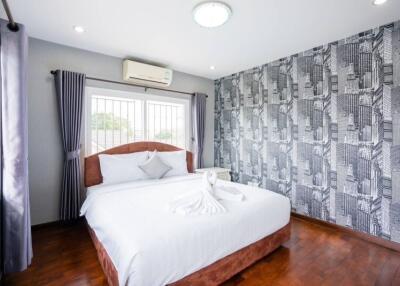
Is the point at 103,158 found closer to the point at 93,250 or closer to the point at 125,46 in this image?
the point at 93,250

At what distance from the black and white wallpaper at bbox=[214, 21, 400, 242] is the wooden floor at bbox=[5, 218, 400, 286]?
1.46 feet

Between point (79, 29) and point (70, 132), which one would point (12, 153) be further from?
point (79, 29)

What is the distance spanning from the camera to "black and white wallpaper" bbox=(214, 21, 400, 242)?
238 cm

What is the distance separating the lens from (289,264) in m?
2.05

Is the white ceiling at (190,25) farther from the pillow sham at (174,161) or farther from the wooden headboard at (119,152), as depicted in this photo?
the pillow sham at (174,161)

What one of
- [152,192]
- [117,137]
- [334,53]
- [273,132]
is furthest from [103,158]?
[334,53]

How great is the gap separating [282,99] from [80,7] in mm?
2939

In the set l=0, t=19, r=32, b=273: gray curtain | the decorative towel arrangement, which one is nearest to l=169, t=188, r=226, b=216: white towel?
the decorative towel arrangement

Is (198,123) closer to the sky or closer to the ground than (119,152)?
closer to the sky

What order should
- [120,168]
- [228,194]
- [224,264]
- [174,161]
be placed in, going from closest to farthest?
1. [224,264]
2. [228,194]
3. [120,168]
4. [174,161]

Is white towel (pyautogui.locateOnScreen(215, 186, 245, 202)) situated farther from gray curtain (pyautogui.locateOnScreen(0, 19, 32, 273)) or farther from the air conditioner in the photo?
the air conditioner

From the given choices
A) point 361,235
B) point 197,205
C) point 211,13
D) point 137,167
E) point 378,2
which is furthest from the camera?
point 137,167

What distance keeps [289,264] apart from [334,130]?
1.81 metres

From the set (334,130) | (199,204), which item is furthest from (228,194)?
(334,130)
